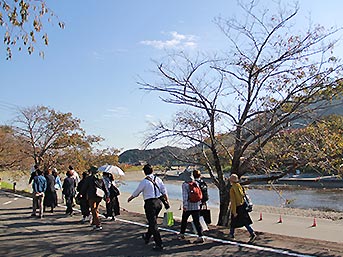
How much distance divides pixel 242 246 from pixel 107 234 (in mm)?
3303

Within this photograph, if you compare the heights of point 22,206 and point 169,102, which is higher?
point 169,102

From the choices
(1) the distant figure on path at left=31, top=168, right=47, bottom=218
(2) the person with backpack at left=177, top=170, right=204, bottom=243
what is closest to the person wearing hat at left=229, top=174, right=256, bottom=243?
(2) the person with backpack at left=177, top=170, right=204, bottom=243

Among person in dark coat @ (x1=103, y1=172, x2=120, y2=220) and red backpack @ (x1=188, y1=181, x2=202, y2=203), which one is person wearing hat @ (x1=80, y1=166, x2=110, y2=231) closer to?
person in dark coat @ (x1=103, y1=172, x2=120, y2=220)

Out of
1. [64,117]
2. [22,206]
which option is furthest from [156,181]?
[64,117]

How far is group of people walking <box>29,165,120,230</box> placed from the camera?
30.6ft

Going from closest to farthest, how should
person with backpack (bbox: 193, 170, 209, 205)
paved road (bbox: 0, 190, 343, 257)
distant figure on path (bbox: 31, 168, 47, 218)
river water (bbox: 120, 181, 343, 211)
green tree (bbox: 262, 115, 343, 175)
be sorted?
paved road (bbox: 0, 190, 343, 257), person with backpack (bbox: 193, 170, 209, 205), green tree (bbox: 262, 115, 343, 175), distant figure on path (bbox: 31, 168, 47, 218), river water (bbox: 120, 181, 343, 211)

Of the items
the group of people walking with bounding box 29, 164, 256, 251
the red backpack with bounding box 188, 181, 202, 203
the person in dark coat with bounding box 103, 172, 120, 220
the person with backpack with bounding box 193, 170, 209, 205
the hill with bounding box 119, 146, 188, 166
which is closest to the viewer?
the group of people walking with bounding box 29, 164, 256, 251

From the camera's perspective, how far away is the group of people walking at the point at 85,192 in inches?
367

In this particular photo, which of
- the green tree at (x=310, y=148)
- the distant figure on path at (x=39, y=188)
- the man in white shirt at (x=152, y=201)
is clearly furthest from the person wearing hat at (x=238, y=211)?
the distant figure on path at (x=39, y=188)

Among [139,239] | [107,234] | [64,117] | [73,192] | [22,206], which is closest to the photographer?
[139,239]

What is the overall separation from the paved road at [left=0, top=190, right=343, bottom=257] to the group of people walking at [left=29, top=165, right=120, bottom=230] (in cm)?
54

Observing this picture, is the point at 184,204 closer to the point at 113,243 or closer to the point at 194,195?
the point at 194,195

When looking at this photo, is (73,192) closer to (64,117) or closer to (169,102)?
(169,102)

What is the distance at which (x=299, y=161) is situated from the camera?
10.0 metres
